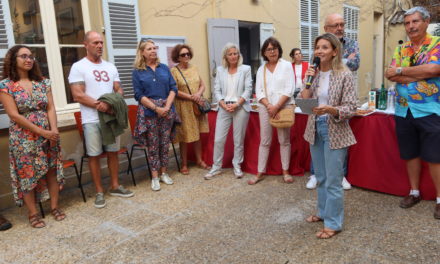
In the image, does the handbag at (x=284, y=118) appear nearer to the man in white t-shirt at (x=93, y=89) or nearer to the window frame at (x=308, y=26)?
the man in white t-shirt at (x=93, y=89)

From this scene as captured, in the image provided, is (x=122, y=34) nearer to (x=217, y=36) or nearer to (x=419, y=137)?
(x=217, y=36)

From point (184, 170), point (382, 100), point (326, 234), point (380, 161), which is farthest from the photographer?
point (184, 170)

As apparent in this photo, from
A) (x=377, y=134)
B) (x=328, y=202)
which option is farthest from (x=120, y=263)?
(x=377, y=134)

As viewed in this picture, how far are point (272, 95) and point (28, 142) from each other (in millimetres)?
2283

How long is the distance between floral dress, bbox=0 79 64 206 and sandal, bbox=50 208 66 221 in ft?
0.95

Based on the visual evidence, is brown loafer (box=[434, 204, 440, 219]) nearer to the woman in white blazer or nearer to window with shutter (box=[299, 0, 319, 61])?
the woman in white blazer

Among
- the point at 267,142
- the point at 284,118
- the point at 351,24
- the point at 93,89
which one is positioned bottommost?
the point at 267,142

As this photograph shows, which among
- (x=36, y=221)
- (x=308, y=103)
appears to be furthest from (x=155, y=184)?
(x=308, y=103)

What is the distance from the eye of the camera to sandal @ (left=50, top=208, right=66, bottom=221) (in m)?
3.03

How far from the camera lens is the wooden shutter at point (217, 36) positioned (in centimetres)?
538

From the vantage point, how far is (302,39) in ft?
24.6

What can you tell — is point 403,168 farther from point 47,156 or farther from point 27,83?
point 27,83

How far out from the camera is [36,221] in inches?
115

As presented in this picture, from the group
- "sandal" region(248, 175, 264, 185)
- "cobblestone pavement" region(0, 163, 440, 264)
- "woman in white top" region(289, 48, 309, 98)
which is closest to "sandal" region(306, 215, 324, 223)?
"cobblestone pavement" region(0, 163, 440, 264)
